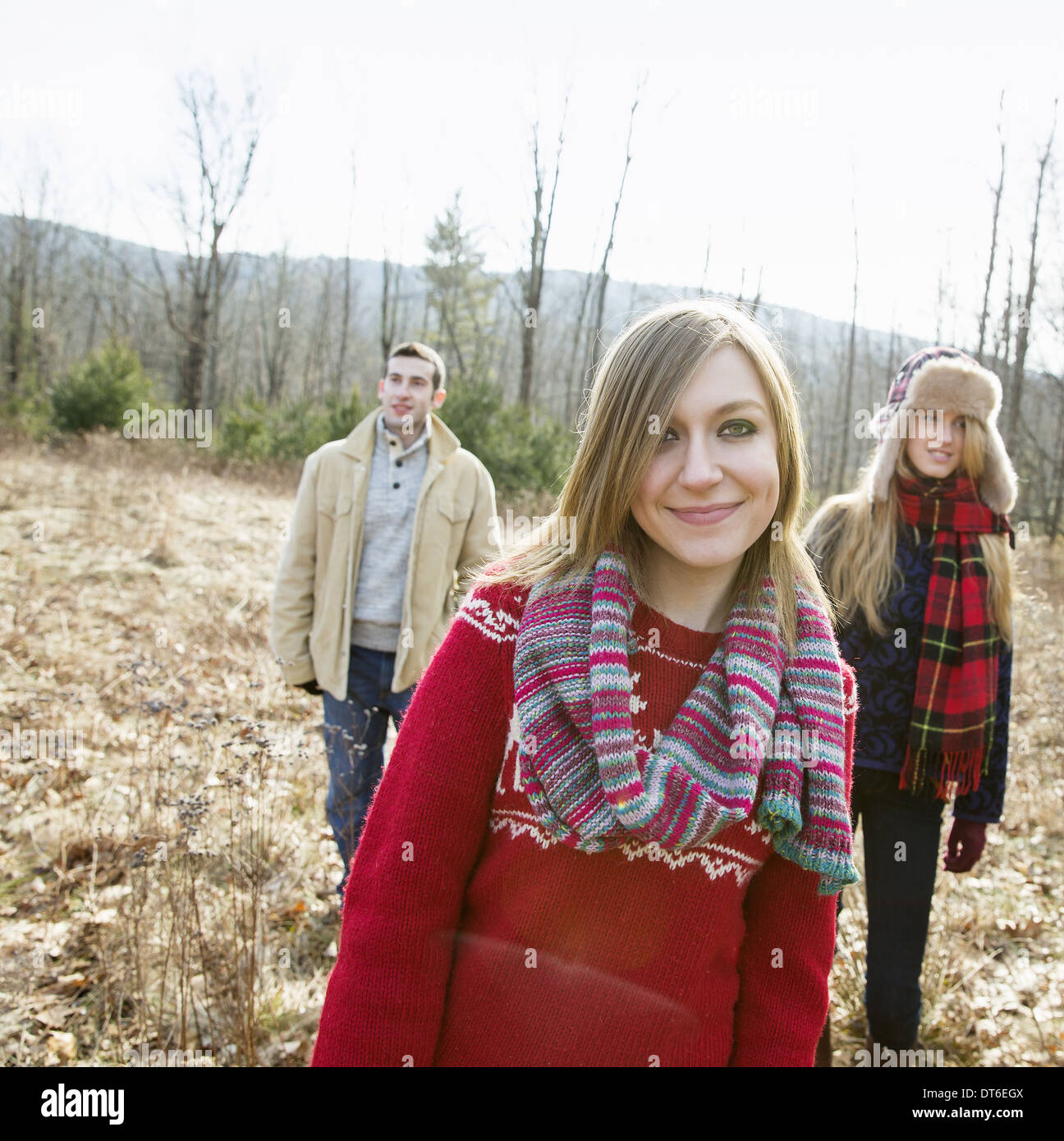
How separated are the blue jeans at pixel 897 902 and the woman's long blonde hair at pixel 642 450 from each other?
1.33 m

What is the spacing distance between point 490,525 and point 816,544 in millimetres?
1638

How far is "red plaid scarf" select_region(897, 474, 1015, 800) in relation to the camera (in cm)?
242

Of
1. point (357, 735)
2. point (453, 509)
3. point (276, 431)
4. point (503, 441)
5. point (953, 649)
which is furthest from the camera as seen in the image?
point (276, 431)

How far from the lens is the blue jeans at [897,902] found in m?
2.37

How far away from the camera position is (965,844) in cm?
255

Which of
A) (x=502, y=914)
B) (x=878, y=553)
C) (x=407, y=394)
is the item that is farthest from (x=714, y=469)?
(x=407, y=394)

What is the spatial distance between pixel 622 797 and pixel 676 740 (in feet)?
0.52

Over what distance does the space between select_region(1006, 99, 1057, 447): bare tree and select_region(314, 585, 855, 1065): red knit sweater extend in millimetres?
19968

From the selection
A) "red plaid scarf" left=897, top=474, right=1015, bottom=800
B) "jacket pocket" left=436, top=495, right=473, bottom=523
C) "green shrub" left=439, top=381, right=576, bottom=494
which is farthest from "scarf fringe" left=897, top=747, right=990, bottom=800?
"green shrub" left=439, top=381, right=576, bottom=494

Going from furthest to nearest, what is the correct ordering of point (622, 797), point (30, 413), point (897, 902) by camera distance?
1. point (30, 413)
2. point (897, 902)
3. point (622, 797)

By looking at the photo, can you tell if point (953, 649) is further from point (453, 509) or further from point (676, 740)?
point (453, 509)
